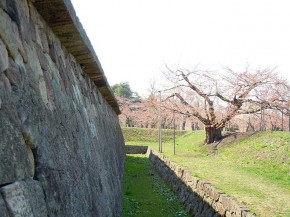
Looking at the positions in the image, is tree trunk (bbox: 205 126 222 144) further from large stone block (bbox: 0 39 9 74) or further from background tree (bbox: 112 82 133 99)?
background tree (bbox: 112 82 133 99)

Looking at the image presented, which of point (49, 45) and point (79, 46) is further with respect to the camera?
point (79, 46)

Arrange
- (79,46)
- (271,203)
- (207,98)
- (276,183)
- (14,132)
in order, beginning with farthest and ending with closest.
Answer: (207,98), (276,183), (271,203), (79,46), (14,132)

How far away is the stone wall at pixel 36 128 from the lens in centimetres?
159

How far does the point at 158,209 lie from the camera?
25.4 feet

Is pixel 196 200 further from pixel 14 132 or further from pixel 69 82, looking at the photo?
pixel 14 132

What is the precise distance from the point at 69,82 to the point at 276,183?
818cm

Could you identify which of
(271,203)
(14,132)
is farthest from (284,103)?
(14,132)

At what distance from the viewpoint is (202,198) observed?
713 cm

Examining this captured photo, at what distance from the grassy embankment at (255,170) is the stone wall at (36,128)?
4.21 m

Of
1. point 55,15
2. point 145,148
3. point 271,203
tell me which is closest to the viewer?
point 55,15

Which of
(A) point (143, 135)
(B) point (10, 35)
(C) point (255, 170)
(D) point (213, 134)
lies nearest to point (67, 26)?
(B) point (10, 35)

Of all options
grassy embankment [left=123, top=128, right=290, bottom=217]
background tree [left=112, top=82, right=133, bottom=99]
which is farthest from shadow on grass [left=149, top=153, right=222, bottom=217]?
background tree [left=112, top=82, right=133, bottom=99]

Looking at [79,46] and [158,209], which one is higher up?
[79,46]

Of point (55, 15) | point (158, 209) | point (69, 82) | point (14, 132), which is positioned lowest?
point (158, 209)
